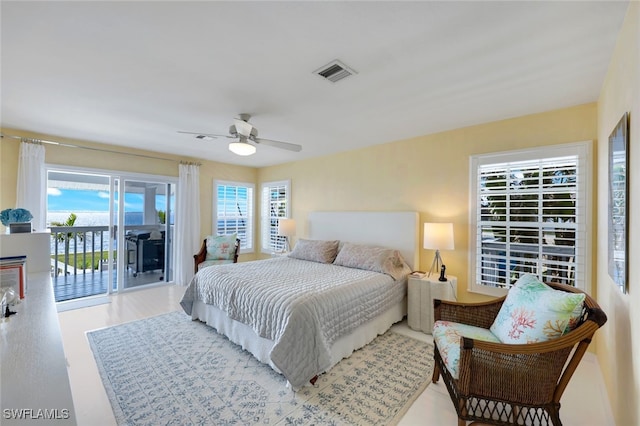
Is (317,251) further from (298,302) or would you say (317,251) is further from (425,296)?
(298,302)

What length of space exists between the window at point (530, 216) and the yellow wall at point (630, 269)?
35 centimetres

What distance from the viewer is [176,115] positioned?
3.05 m

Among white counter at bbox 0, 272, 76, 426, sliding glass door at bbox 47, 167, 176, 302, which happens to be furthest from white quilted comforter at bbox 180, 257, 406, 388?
sliding glass door at bbox 47, 167, 176, 302

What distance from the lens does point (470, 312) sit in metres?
2.24

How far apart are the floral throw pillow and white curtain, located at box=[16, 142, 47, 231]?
2.23 meters

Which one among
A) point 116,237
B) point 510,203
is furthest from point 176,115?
point 510,203

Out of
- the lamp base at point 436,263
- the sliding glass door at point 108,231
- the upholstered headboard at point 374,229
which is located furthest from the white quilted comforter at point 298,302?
the sliding glass door at point 108,231

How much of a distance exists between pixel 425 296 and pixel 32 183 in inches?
212

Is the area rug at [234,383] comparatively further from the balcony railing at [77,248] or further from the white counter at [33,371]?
the balcony railing at [77,248]

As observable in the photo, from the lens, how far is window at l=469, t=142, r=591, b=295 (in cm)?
262

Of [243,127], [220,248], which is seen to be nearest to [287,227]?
[220,248]

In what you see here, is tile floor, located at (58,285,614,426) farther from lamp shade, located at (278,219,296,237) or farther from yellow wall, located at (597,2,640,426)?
lamp shade, located at (278,219,296,237)

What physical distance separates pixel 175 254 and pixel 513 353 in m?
5.27

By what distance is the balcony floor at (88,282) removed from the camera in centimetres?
445
